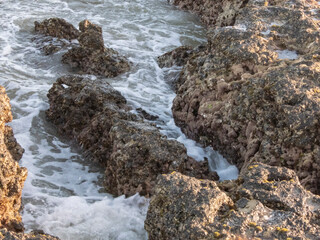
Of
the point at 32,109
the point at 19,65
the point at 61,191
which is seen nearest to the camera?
the point at 61,191

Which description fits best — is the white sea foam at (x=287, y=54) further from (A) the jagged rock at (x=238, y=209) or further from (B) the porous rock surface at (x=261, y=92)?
(A) the jagged rock at (x=238, y=209)

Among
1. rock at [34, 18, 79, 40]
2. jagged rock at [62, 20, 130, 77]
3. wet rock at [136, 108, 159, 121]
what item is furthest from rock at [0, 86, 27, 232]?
rock at [34, 18, 79, 40]

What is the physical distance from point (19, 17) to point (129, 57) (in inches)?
173

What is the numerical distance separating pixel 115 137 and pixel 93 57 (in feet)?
12.9

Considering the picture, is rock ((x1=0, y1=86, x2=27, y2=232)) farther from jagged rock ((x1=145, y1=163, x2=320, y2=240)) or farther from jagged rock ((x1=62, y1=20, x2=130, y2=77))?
jagged rock ((x1=62, y1=20, x2=130, y2=77))

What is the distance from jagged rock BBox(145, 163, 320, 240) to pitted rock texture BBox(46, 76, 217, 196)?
129 centimetres

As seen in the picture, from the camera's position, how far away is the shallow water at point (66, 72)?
445 cm

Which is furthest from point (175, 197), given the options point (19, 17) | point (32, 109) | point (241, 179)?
point (19, 17)

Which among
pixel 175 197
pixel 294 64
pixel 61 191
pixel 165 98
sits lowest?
pixel 61 191

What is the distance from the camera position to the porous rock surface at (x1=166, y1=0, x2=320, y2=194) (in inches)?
177

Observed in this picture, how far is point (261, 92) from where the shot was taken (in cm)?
498

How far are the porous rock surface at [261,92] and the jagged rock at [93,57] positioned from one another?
189cm

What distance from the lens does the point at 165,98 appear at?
25.0 feet

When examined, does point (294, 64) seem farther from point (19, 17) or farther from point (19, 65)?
point (19, 17)
